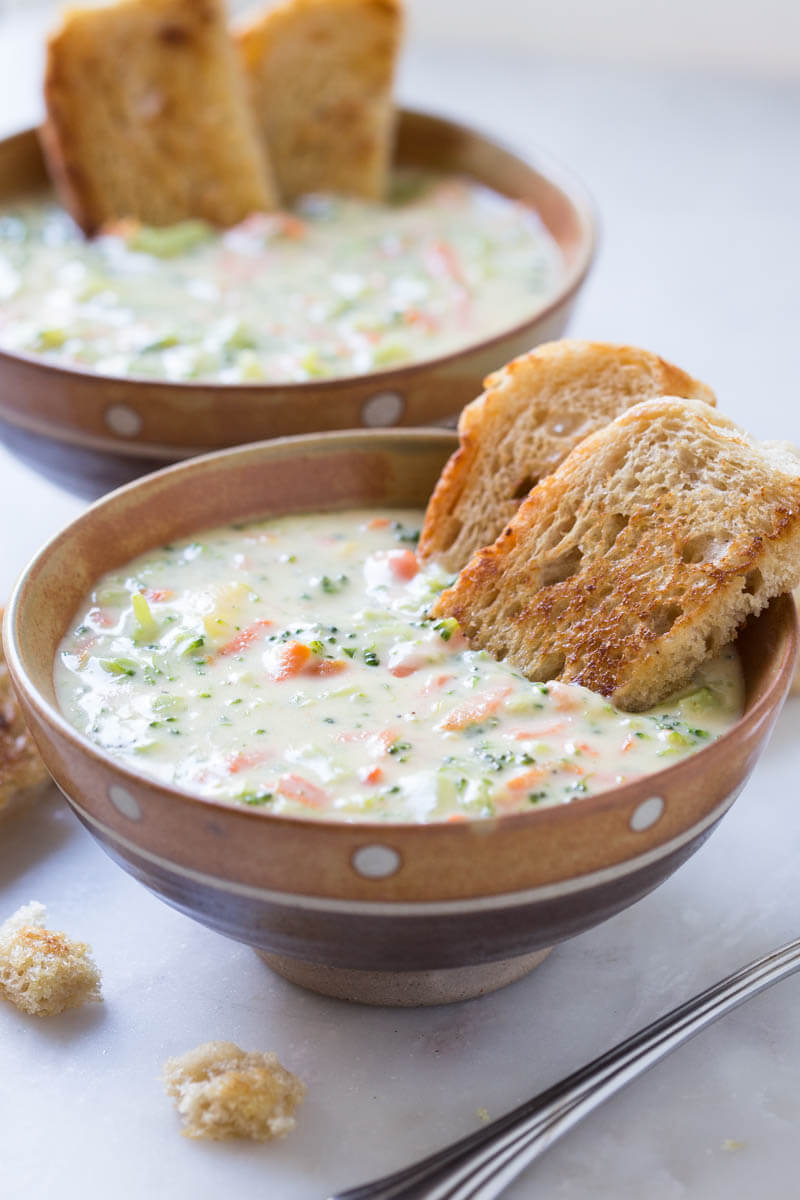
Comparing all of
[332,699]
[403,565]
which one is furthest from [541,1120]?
[403,565]

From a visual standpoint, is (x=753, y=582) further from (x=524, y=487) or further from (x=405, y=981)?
(x=405, y=981)

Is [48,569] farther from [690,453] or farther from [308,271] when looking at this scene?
[308,271]

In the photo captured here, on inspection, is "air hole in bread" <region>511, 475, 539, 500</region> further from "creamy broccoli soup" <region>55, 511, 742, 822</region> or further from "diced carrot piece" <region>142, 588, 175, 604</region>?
"diced carrot piece" <region>142, 588, 175, 604</region>

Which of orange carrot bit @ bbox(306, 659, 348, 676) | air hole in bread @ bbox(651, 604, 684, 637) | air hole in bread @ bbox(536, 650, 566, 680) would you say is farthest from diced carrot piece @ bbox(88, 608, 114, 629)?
air hole in bread @ bbox(651, 604, 684, 637)

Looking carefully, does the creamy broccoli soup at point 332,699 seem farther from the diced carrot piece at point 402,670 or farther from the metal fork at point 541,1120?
the metal fork at point 541,1120

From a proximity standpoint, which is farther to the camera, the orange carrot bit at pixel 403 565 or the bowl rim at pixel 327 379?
the bowl rim at pixel 327 379

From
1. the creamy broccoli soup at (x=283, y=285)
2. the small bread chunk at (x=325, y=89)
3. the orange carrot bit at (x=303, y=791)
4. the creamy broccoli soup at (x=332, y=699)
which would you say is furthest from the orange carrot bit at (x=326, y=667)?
the small bread chunk at (x=325, y=89)

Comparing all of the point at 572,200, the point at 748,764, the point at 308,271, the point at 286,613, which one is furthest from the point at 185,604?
the point at 572,200
